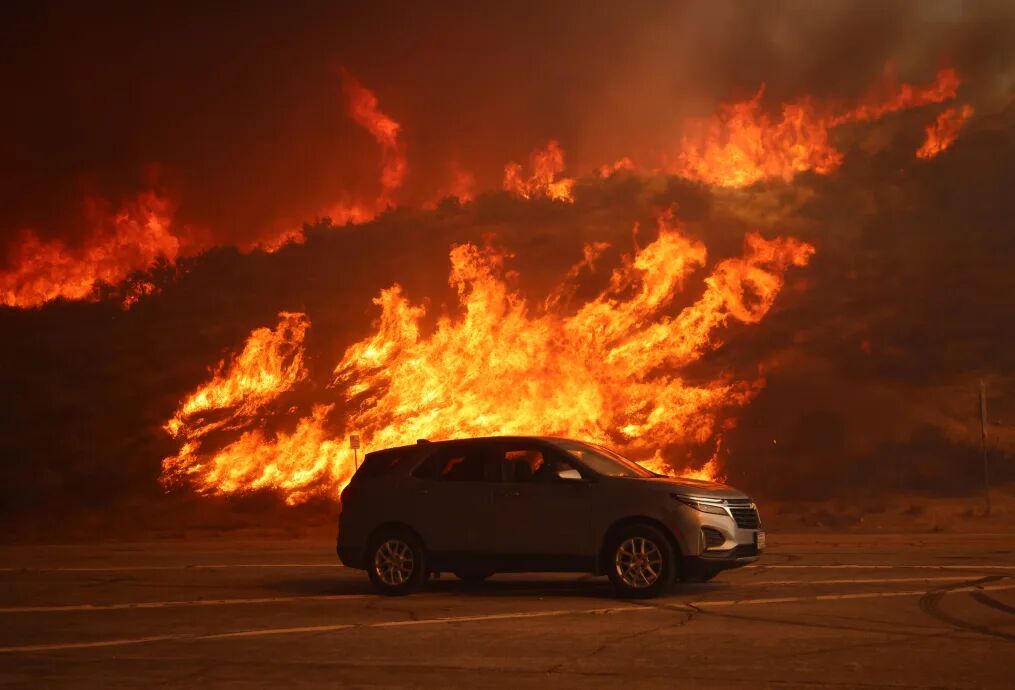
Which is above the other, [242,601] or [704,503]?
[704,503]

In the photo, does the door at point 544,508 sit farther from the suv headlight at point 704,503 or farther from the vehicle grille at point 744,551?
the vehicle grille at point 744,551

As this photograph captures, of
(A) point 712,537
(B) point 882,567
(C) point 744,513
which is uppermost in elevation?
(C) point 744,513

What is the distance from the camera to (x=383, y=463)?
14.4 metres

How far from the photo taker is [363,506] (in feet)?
46.3

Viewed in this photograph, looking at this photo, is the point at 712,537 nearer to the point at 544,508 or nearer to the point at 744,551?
the point at 744,551

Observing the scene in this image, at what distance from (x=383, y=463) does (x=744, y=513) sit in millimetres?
4155

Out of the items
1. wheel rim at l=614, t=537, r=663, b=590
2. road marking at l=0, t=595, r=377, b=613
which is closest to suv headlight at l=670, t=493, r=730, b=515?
wheel rim at l=614, t=537, r=663, b=590

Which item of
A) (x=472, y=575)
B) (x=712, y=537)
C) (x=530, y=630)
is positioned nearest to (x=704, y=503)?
(x=712, y=537)

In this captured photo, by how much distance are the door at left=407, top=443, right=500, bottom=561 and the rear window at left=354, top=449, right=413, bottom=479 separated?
0.88ft

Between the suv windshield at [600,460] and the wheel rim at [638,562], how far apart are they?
0.85 m

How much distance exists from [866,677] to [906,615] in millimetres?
3071

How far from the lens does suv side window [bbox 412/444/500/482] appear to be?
13.8 meters

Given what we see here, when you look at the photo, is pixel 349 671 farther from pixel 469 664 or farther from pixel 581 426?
pixel 581 426

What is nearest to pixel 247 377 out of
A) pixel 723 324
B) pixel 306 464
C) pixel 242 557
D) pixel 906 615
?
pixel 306 464
